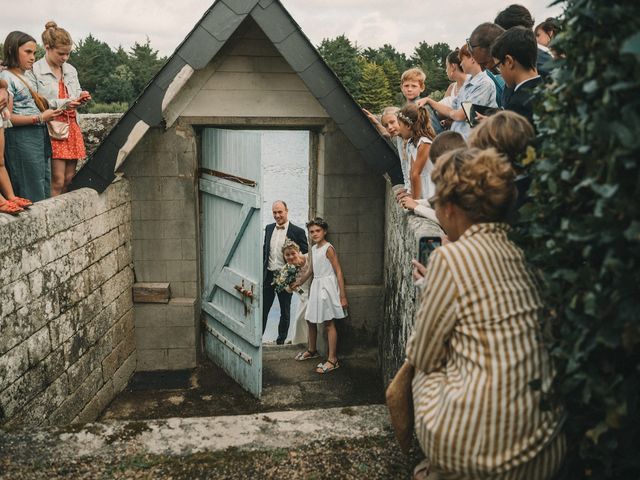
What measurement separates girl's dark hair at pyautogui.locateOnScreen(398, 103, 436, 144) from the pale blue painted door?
66.1 inches

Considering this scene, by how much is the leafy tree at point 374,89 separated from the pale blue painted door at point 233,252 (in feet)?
69.7

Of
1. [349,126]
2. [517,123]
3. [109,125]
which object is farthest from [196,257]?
[517,123]

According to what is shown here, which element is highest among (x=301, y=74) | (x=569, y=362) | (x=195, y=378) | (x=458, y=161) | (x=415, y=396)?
(x=301, y=74)

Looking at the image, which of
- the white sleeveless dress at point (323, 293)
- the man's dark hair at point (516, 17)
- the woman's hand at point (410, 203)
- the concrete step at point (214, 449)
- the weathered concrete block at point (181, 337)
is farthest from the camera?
the weathered concrete block at point (181, 337)

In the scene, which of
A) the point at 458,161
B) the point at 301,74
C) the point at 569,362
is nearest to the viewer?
the point at 569,362

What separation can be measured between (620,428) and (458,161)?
94 cm

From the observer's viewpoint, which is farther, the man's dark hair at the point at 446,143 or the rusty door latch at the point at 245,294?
the rusty door latch at the point at 245,294

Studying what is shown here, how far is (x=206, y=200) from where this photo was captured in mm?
7055

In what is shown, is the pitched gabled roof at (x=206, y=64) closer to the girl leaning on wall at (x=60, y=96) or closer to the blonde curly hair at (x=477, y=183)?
the girl leaning on wall at (x=60, y=96)

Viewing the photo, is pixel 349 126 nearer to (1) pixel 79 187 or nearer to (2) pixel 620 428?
(1) pixel 79 187

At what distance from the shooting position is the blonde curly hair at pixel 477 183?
2045mm

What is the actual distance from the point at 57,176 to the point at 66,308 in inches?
52.0

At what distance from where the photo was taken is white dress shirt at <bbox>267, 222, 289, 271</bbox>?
7.64 metres

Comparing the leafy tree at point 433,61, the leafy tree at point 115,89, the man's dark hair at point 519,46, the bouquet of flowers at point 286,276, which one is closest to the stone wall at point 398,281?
the bouquet of flowers at point 286,276
